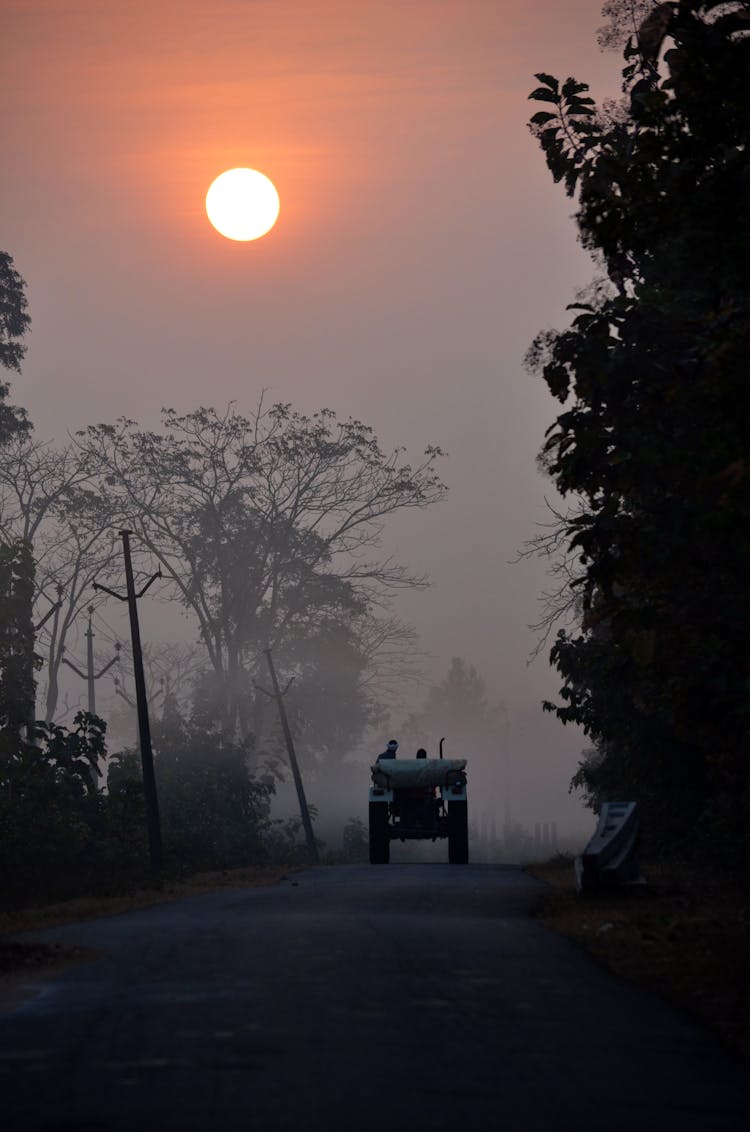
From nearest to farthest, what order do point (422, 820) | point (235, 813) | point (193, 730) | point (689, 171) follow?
point (689, 171) < point (422, 820) < point (235, 813) < point (193, 730)

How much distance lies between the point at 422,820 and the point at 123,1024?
22.5 meters

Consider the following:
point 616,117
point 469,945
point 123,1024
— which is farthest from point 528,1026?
point 616,117

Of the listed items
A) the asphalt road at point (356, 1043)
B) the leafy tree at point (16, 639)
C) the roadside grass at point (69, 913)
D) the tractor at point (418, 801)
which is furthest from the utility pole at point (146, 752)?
the asphalt road at point (356, 1043)

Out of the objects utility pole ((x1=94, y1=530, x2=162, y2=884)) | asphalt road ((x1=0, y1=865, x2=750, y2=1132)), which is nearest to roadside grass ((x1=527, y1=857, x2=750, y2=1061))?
asphalt road ((x1=0, y1=865, x2=750, y2=1132))

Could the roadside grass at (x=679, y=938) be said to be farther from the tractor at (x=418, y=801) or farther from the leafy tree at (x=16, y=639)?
the leafy tree at (x=16, y=639)

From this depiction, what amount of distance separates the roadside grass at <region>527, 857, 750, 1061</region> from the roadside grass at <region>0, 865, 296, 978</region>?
182 inches

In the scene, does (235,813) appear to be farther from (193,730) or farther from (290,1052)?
(290,1052)

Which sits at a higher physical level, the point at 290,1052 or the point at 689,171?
the point at 689,171

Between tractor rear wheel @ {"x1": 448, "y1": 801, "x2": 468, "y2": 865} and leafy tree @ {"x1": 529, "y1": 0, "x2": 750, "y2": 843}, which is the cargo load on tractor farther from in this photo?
leafy tree @ {"x1": 529, "y1": 0, "x2": 750, "y2": 843}

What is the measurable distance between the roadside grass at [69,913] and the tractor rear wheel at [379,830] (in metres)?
2.07

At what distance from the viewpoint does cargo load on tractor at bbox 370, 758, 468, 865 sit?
101 ft

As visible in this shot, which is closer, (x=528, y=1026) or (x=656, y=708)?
(x=528, y=1026)

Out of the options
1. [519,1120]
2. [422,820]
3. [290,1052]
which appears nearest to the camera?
[519,1120]

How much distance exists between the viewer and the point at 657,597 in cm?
1505
